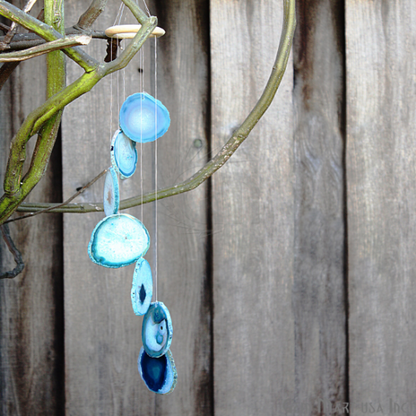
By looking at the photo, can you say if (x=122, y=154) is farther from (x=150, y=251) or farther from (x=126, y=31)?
(x=150, y=251)

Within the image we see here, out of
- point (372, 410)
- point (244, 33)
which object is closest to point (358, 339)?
point (372, 410)

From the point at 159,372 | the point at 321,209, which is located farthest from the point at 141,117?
the point at 321,209

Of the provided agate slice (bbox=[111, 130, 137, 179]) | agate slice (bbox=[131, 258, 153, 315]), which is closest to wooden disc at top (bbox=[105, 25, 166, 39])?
agate slice (bbox=[111, 130, 137, 179])

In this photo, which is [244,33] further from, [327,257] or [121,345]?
[121,345]

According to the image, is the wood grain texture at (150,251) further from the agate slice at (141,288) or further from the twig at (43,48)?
the twig at (43,48)

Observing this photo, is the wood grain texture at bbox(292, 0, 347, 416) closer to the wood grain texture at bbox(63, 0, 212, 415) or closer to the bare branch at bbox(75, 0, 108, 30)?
the wood grain texture at bbox(63, 0, 212, 415)

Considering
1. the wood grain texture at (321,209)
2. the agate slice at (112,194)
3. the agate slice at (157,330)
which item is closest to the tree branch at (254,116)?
the agate slice at (112,194)
